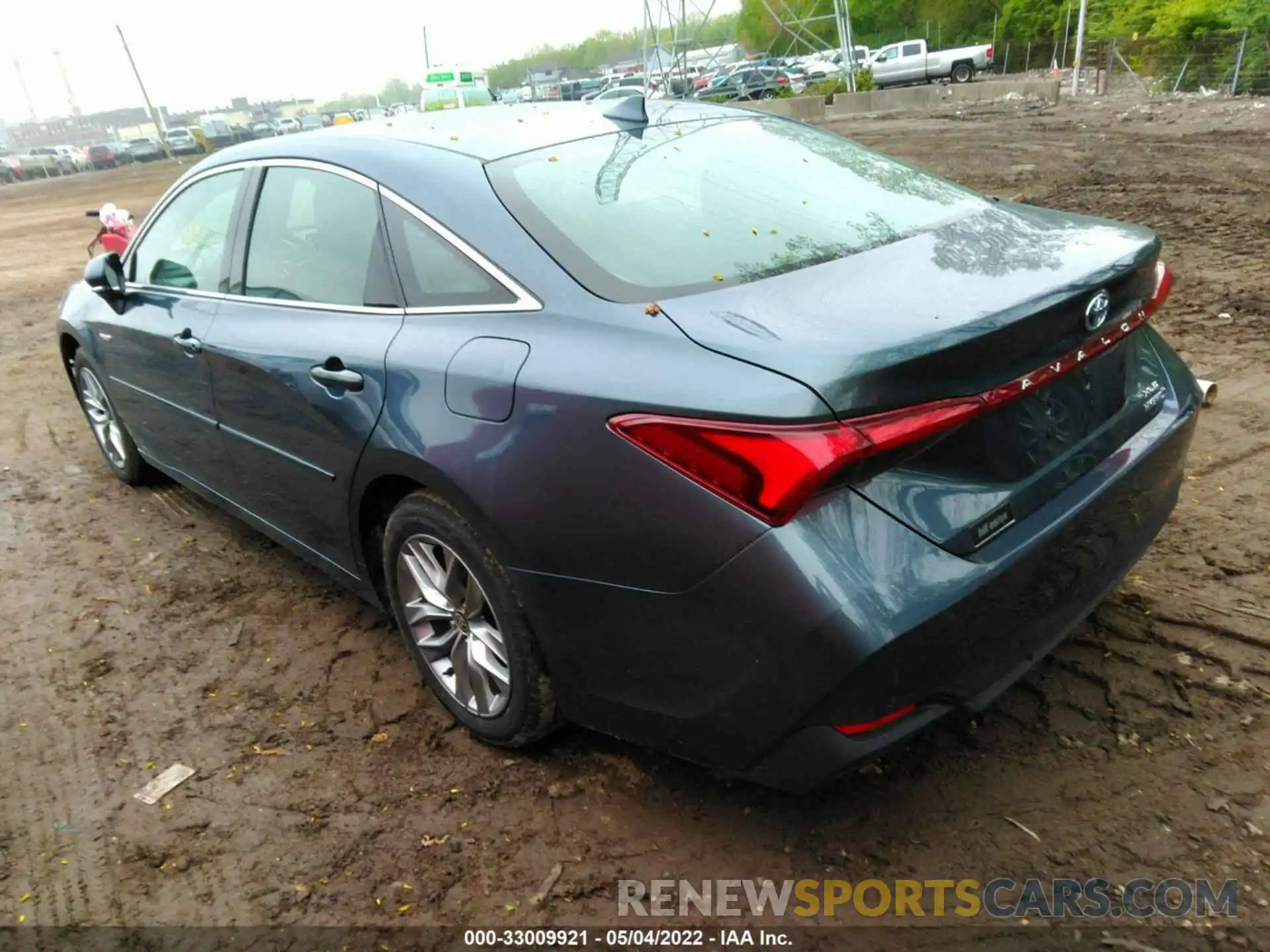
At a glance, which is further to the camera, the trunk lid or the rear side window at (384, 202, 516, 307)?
the rear side window at (384, 202, 516, 307)

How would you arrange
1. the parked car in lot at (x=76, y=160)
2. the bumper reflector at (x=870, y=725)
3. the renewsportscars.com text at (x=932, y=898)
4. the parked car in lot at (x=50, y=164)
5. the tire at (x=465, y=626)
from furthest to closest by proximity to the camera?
1. the parked car in lot at (x=76, y=160)
2. the parked car in lot at (x=50, y=164)
3. the tire at (x=465, y=626)
4. the renewsportscars.com text at (x=932, y=898)
5. the bumper reflector at (x=870, y=725)

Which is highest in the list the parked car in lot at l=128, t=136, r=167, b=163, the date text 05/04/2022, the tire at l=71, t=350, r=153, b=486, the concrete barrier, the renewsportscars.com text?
the tire at l=71, t=350, r=153, b=486

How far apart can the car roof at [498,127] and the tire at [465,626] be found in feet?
3.61

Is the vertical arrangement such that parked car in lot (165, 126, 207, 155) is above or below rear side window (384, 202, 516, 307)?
below

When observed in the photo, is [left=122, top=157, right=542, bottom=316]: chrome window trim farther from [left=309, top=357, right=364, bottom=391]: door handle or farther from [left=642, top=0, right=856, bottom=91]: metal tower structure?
[left=642, top=0, right=856, bottom=91]: metal tower structure

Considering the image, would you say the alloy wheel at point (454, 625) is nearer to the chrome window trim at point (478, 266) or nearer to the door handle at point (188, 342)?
the chrome window trim at point (478, 266)

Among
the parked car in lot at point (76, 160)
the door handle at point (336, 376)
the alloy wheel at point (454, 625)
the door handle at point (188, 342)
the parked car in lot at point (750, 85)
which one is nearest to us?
the alloy wheel at point (454, 625)

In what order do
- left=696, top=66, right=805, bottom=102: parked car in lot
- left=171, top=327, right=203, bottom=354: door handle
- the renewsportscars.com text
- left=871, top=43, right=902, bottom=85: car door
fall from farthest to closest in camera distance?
left=871, top=43, right=902, bottom=85: car door
left=696, top=66, right=805, bottom=102: parked car in lot
left=171, top=327, right=203, bottom=354: door handle
the renewsportscars.com text

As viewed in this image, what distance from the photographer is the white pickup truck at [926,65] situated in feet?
119

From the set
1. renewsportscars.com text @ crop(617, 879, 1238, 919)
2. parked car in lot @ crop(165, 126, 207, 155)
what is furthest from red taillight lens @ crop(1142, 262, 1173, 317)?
parked car in lot @ crop(165, 126, 207, 155)

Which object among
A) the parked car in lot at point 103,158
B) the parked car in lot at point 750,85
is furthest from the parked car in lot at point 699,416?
the parked car in lot at point 103,158

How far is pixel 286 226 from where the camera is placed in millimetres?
3340

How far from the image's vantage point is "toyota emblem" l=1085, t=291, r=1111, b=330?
2254 millimetres

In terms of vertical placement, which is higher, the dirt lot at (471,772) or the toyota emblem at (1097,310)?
the toyota emblem at (1097,310)
